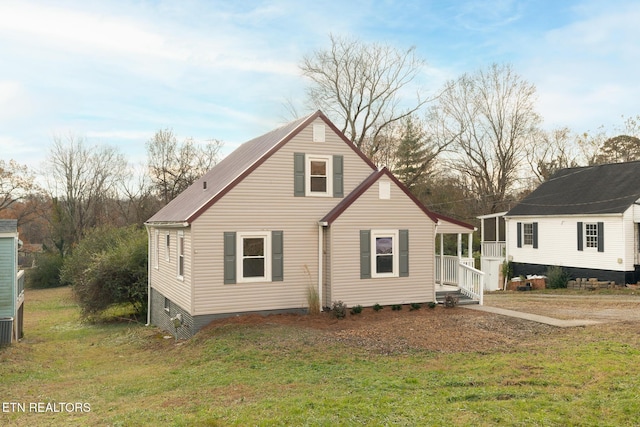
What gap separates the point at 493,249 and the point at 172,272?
2280 cm

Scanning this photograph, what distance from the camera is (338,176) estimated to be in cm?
1644

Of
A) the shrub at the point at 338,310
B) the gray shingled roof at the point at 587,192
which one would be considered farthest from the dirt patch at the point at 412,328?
the gray shingled roof at the point at 587,192

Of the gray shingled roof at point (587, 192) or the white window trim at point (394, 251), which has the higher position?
the gray shingled roof at point (587, 192)

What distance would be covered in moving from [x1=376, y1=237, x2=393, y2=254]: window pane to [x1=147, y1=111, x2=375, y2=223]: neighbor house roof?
240 cm

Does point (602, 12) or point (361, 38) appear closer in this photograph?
point (602, 12)

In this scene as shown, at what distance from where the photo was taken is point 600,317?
1507 cm

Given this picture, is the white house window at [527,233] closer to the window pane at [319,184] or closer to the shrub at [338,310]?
the window pane at [319,184]

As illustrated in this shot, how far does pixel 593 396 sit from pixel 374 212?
30.8 feet

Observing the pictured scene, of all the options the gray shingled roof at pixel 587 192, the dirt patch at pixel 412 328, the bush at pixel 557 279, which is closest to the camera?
the dirt patch at pixel 412 328

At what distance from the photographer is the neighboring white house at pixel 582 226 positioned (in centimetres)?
2402

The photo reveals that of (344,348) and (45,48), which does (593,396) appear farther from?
(45,48)

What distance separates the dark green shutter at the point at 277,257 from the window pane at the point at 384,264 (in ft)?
10.0

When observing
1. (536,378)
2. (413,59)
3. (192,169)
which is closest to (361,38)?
(413,59)

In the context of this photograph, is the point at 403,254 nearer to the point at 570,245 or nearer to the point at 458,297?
the point at 458,297
